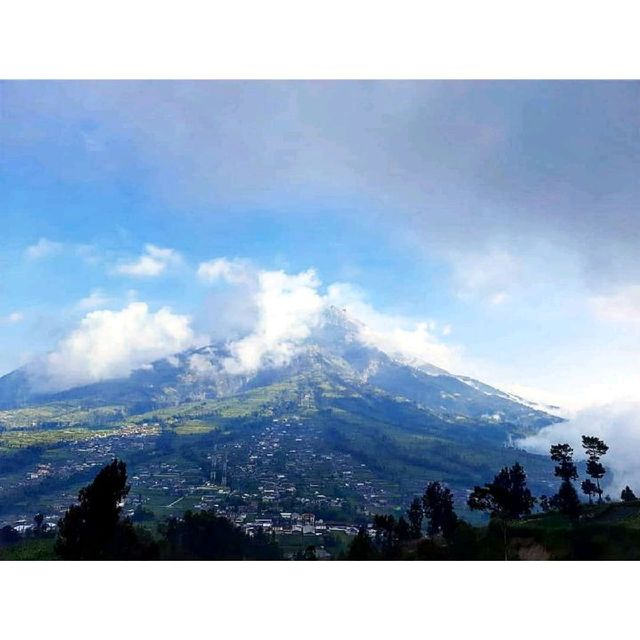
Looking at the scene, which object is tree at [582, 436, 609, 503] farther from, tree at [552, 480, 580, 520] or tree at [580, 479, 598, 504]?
tree at [552, 480, 580, 520]

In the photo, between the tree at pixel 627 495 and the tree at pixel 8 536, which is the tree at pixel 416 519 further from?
the tree at pixel 8 536

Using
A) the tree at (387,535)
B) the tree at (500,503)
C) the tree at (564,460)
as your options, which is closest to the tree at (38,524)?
the tree at (387,535)

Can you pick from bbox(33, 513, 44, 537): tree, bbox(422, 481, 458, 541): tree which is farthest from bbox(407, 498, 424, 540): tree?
bbox(33, 513, 44, 537): tree

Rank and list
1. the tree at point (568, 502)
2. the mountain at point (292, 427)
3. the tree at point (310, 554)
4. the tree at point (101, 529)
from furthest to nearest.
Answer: the mountain at point (292, 427) < the tree at point (568, 502) < the tree at point (310, 554) < the tree at point (101, 529)
